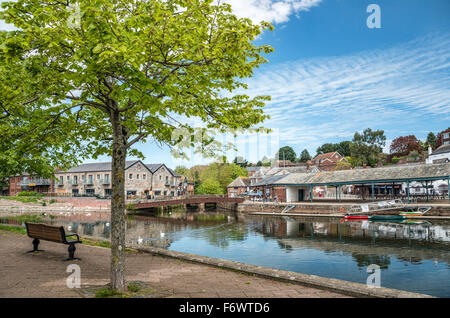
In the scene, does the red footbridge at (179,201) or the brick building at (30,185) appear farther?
the brick building at (30,185)

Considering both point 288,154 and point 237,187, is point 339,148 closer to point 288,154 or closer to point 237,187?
point 288,154

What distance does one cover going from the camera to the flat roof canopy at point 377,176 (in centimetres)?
3400

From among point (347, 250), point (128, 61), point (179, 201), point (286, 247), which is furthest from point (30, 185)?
point (128, 61)

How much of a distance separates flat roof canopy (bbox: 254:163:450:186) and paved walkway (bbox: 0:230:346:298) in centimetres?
3455

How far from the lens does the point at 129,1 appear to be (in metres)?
6.19

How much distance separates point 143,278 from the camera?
6.97 meters

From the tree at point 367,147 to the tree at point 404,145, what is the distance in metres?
7.30

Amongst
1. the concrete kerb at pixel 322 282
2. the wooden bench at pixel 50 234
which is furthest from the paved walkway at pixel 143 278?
the wooden bench at pixel 50 234

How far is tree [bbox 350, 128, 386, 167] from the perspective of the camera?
3063 inches

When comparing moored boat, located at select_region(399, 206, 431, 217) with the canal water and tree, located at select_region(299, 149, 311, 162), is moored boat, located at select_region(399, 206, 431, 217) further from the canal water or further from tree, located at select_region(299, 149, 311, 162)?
tree, located at select_region(299, 149, 311, 162)

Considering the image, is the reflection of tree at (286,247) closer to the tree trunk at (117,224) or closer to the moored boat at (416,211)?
the tree trunk at (117,224)
